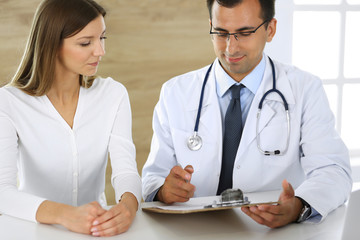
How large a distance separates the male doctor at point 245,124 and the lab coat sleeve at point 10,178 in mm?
Result: 457

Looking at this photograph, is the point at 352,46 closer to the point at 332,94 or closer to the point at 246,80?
the point at 332,94

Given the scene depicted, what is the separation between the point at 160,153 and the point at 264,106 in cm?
45

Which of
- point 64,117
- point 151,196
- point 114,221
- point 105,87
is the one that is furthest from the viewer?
point 105,87

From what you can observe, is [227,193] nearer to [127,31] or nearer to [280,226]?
[280,226]

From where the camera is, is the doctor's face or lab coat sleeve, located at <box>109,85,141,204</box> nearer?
lab coat sleeve, located at <box>109,85,141,204</box>

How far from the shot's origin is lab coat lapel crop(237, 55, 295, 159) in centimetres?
195

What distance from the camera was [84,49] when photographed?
1.88m

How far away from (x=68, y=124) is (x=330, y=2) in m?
2.23

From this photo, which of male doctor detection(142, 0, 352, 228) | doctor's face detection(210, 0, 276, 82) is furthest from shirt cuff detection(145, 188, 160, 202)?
doctor's face detection(210, 0, 276, 82)

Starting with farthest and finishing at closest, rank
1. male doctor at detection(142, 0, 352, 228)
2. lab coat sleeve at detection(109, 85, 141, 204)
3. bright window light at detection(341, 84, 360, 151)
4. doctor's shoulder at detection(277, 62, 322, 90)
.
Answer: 1. bright window light at detection(341, 84, 360, 151)
2. doctor's shoulder at detection(277, 62, 322, 90)
3. male doctor at detection(142, 0, 352, 228)
4. lab coat sleeve at detection(109, 85, 141, 204)

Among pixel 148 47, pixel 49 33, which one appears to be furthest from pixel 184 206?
pixel 148 47

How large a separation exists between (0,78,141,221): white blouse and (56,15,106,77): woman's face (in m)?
0.15

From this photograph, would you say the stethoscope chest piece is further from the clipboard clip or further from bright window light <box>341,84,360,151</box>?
bright window light <box>341,84,360,151</box>

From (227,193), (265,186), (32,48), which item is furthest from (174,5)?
(227,193)
